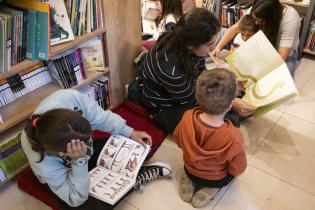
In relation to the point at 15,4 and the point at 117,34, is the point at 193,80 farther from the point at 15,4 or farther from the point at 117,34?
the point at 15,4

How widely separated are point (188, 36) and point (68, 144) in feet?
2.53

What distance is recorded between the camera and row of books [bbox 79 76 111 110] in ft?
6.15

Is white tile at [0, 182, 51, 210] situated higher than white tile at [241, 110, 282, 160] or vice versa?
white tile at [241, 110, 282, 160]

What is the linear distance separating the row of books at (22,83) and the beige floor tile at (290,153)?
1.21 m

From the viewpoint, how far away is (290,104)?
2146 millimetres

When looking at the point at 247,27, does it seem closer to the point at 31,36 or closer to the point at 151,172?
the point at 151,172

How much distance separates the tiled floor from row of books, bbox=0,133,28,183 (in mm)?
90

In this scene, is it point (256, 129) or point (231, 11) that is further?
point (231, 11)

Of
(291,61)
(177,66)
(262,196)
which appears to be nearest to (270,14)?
(291,61)

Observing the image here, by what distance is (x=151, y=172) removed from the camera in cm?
160

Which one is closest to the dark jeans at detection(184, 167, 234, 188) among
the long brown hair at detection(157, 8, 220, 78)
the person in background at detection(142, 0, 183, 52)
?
the long brown hair at detection(157, 8, 220, 78)

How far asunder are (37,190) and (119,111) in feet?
2.30

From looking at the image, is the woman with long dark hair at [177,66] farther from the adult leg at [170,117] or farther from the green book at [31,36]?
the green book at [31,36]

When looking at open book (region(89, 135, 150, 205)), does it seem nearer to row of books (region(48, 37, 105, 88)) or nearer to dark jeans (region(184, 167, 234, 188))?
dark jeans (region(184, 167, 234, 188))
